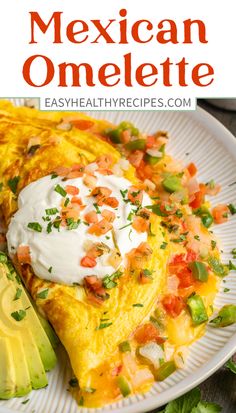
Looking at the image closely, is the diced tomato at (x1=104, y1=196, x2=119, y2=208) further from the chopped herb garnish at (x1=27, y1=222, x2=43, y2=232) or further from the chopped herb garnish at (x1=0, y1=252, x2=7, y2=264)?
the chopped herb garnish at (x1=0, y1=252, x2=7, y2=264)

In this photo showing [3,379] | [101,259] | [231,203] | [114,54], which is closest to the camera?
[3,379]

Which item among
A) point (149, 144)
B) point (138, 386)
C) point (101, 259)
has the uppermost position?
point (149, 144)

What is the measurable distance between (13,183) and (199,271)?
1717 millimetres

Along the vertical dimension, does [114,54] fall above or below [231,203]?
above

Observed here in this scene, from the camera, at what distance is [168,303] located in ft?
17.5

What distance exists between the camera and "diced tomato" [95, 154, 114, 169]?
5844mm

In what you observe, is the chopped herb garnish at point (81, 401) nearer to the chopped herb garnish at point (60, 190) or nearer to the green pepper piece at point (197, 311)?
the green pepper piece at point (197, 311)

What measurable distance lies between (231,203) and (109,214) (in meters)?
1.44

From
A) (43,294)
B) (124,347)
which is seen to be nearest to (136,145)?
(43,294)

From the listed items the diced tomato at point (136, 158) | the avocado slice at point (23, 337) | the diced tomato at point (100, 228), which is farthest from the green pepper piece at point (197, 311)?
the diced tomato at point (136, 158)

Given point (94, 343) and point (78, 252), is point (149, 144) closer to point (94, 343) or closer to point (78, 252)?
point (78, 252)

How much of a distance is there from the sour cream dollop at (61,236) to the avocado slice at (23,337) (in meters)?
0.25

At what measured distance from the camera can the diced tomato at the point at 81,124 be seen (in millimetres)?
6699

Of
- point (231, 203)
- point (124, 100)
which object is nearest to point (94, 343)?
point (231, 203)
